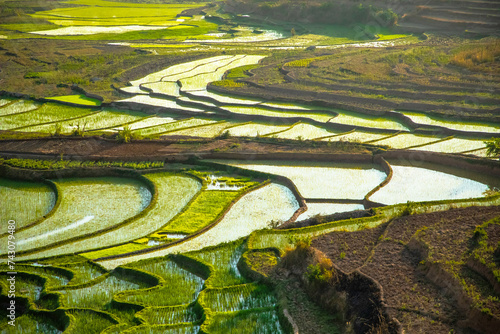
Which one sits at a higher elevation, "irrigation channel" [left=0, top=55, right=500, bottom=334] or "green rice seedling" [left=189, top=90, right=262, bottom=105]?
"green rice seedling" [left=189, top=90, right=262, bottom=105]

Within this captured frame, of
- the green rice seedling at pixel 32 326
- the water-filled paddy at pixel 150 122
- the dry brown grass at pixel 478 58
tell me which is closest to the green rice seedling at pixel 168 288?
the green rice seedling at pixel 32 326

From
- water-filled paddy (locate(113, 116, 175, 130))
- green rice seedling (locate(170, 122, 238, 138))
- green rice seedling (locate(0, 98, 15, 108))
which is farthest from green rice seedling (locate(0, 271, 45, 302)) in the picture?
green rice seedling (locate(0, 98, 15, 108))

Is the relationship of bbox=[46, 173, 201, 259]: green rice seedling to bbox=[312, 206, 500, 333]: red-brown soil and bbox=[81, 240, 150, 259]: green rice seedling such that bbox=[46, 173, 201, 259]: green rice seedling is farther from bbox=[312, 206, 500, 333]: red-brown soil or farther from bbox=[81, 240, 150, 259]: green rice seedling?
bbox=[312, 206, 500, 333]: red-brown soil

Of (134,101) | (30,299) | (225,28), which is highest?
(225,28)

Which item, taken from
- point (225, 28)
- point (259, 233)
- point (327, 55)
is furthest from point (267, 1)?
point (259, 233)

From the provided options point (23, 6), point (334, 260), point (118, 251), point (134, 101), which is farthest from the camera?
point (23, 6)

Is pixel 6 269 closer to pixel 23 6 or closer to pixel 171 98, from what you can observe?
pixel 171 98
